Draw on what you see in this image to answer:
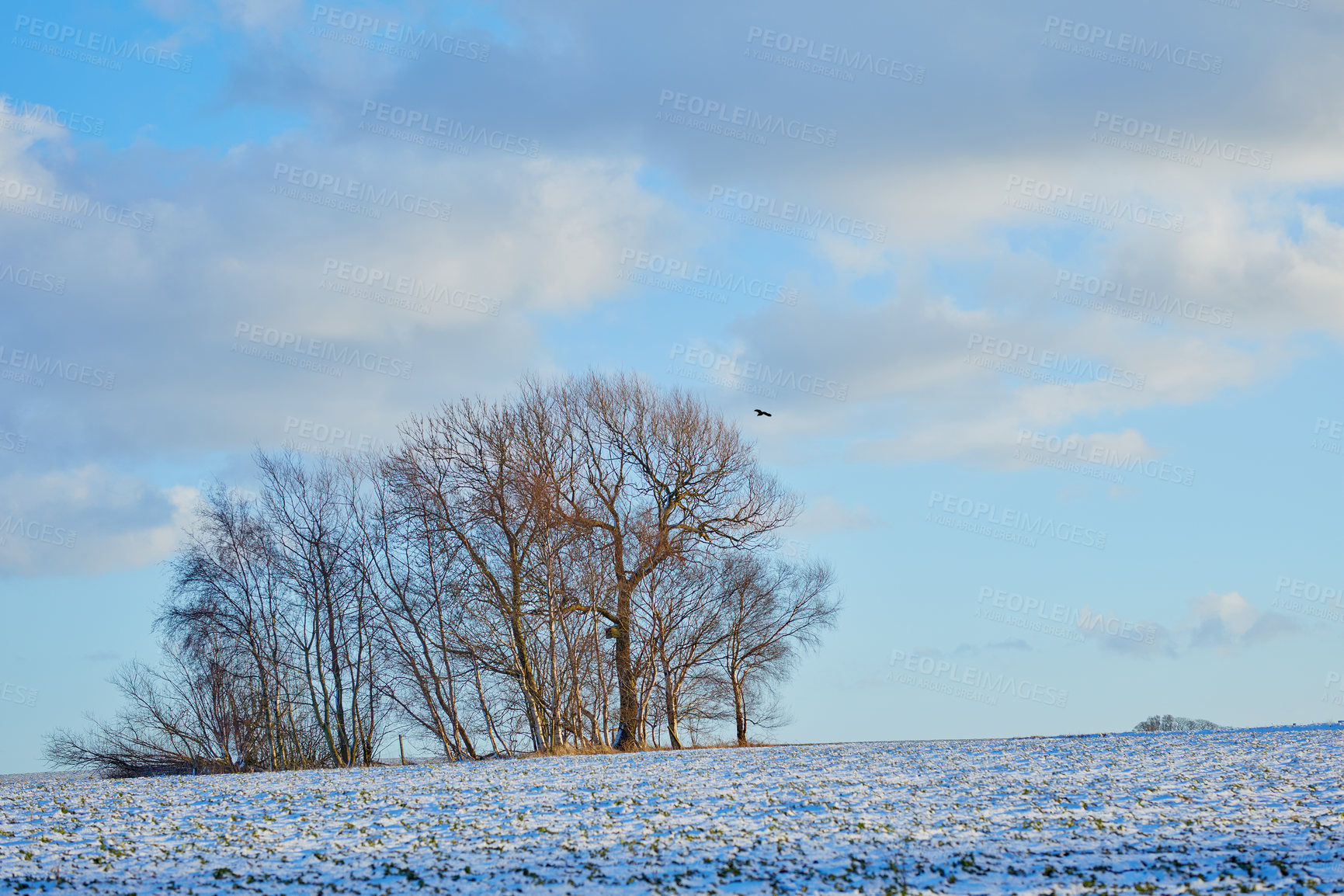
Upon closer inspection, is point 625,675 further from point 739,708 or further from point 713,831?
point 713,831

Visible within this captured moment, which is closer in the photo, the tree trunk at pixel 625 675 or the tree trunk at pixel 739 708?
the tree trunk at pixel 625 675

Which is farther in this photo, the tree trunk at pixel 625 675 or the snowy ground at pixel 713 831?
the tree trunk at pixel 625 675

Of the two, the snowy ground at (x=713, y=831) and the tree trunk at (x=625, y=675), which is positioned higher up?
the tree trunk at (x=625, y=675)

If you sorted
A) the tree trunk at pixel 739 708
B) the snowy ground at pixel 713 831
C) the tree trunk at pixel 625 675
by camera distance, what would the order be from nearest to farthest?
1. the snowy ground at pixel 713 831
2. the tree trunk at pixel 625 675
3. the tree trunk at pixel 739 708

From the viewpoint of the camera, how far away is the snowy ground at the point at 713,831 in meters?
13.5

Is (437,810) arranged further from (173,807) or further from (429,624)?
(429,624)

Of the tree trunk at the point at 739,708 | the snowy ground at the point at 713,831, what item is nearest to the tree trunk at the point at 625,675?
the tree trunk at the point at 739,708

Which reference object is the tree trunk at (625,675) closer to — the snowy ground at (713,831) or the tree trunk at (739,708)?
the tree trunk at (739,708)

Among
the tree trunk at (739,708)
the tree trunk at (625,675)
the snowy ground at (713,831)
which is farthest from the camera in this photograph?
the tree trunk at (739,708)

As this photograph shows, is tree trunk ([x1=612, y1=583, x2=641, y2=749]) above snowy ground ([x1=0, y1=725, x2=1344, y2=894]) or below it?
above

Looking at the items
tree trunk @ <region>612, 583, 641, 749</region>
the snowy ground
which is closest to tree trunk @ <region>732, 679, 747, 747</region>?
tree trunk @ <region>612, 583, 641, 749</region>

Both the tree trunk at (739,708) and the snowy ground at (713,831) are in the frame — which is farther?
the tree trunk at (739,708)

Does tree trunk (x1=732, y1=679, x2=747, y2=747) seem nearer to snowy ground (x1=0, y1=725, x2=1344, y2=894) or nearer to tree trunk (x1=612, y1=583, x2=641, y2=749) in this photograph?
tree trunk (x1=612, y1=583, x2=641, y2=749)

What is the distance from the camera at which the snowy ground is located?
13461 millimetres
